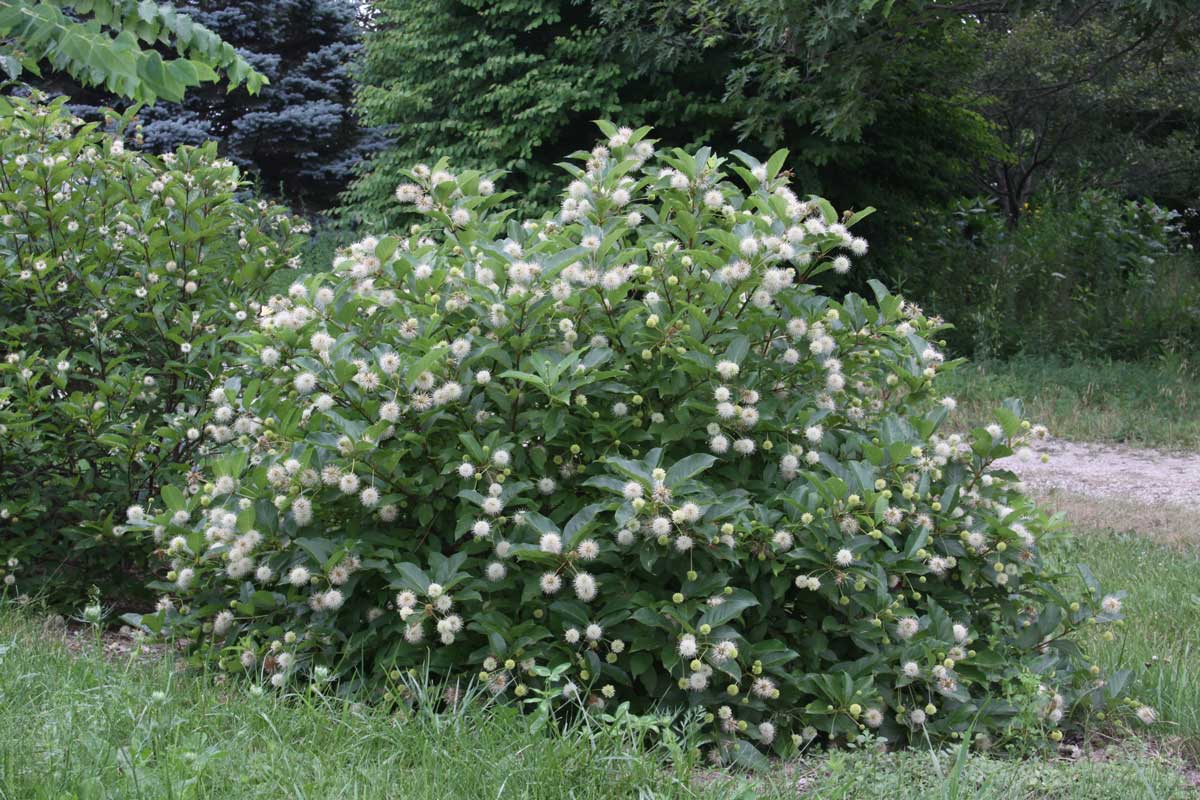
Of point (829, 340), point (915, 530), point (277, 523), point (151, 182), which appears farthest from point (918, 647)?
point (151, 182)

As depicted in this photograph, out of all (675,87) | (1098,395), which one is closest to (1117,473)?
(1098,395)

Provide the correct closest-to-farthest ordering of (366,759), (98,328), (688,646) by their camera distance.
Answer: (366,759)
(688,646)
(98,328)

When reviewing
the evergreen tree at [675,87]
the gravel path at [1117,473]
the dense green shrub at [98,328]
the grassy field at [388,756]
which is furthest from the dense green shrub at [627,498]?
the evergreen tree at [675,87]

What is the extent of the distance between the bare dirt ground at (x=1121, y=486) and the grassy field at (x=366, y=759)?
3349mm

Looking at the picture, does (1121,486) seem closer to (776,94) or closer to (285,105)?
(776,94)

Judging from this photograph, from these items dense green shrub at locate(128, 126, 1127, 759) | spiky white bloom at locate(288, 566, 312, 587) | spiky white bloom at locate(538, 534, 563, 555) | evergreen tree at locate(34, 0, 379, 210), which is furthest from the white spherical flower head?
evergreen tree at locate(34, 0, 379, 210)

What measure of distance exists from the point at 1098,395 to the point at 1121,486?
101 inches

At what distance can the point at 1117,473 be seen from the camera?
763 cm

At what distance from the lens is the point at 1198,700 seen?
3256mm

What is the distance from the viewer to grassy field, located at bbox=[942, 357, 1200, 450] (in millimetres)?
8648

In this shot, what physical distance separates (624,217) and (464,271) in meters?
0.51

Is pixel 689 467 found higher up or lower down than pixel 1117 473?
higher up

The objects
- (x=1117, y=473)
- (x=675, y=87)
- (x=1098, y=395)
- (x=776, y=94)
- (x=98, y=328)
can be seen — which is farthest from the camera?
(x=675, y=87)

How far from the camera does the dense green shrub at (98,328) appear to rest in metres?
4.16
